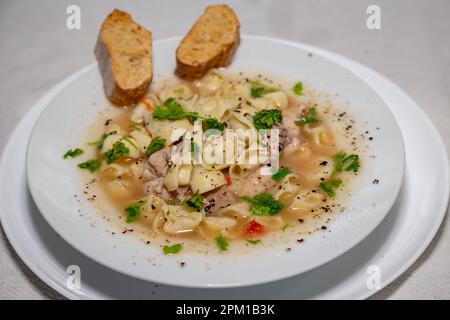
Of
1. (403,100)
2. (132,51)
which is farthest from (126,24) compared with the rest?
(403,100)

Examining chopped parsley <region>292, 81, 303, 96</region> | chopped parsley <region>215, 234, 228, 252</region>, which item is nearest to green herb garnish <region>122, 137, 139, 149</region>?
chopped parsley <region>215, 234, 228, 252</region>

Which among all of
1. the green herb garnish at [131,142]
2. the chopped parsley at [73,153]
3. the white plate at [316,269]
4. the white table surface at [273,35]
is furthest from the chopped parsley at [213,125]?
the white table surface at [273,35]

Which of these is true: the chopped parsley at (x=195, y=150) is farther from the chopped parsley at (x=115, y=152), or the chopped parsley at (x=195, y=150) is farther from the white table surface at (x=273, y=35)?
the white table surface at (x=273, y=35)

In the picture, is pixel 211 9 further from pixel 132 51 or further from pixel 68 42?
pixel 68 42

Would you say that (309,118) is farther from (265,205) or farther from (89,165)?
(89,165)

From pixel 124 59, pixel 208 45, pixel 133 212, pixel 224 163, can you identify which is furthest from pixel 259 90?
pixel 133 212

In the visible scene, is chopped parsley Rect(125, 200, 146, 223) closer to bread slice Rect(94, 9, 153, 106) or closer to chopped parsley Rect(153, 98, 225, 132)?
Answer: chopped parsley Rect(153, 98, 225, 132)
